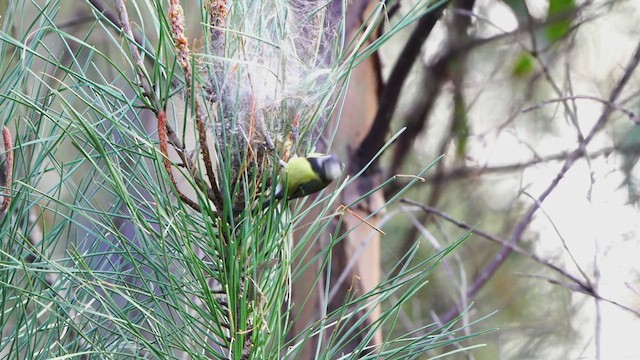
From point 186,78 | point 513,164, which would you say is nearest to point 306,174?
point 186,78

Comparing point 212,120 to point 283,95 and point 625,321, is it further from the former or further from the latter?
point 625,321

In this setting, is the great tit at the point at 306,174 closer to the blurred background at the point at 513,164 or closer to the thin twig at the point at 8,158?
the thin twig at the point at 8,158

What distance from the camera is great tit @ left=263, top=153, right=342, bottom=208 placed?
511mm

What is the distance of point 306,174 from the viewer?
51 centimetres

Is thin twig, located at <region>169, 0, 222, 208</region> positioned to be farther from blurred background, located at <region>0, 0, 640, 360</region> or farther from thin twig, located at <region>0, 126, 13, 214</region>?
blurred background, located at <region>0, 0, 640, 360</region>

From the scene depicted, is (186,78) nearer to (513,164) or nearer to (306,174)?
(306,174)

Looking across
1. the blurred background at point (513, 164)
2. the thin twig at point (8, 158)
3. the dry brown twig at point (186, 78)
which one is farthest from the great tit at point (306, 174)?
the blurred background at point (513, 164)

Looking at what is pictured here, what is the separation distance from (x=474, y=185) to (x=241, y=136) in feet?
6.01

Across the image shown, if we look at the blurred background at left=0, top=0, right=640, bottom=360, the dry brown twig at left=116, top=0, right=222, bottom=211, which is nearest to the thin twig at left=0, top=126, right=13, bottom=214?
the dry brown twig at left=116, top=0, right=222, bottom=211

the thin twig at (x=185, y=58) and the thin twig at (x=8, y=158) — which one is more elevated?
the thin twig at (x=185, y=58)

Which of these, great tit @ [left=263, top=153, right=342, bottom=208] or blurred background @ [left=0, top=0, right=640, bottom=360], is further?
blurred background @ [left=0, top=0, right=640, bottom=360]

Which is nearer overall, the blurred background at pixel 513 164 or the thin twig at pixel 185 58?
the thin twig at pixel 185 58

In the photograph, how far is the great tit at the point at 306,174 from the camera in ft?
1.68

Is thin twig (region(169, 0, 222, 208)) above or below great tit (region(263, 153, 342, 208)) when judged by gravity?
above
